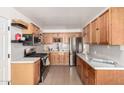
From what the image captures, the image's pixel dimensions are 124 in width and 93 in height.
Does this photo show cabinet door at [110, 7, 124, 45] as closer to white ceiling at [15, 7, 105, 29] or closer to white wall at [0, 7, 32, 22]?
white ceiling at [15, 7, 105, 29]

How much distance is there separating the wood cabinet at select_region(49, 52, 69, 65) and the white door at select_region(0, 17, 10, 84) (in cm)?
638

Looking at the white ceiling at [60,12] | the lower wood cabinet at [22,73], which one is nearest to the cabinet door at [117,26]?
the white ceiling at [60,12]

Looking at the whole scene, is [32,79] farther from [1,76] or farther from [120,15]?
[120,15]

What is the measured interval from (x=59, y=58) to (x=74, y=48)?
118 centimetres

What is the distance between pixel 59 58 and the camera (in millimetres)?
10523

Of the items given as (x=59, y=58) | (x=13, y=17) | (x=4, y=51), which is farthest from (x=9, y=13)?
(x=59, y=58)

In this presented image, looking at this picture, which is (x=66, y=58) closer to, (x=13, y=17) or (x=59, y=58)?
(x=59, y=58)

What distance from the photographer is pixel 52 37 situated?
35.7 feet

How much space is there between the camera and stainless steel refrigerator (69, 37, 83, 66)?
10086 mm

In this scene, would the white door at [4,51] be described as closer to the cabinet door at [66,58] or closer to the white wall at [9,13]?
the white wall at [9,13]
